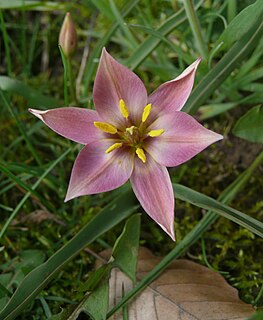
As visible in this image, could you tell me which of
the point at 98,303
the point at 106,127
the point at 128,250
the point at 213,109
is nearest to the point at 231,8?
the point at 213,109

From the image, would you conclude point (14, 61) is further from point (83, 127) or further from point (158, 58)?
point (83, 127)

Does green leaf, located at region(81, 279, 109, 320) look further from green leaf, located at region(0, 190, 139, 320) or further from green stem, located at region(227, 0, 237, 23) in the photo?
green stem, located at region(227, 0, 237, 23)

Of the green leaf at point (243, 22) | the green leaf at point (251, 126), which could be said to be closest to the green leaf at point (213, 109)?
the green leaf at point (251, 126)

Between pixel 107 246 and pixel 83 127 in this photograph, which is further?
pixel 107 246

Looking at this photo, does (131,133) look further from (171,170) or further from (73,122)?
Result: (171,170)

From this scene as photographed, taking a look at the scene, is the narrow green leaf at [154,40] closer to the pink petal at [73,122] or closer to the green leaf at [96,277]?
the pink petal at [73,122]

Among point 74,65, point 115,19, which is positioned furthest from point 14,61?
point 115,19
